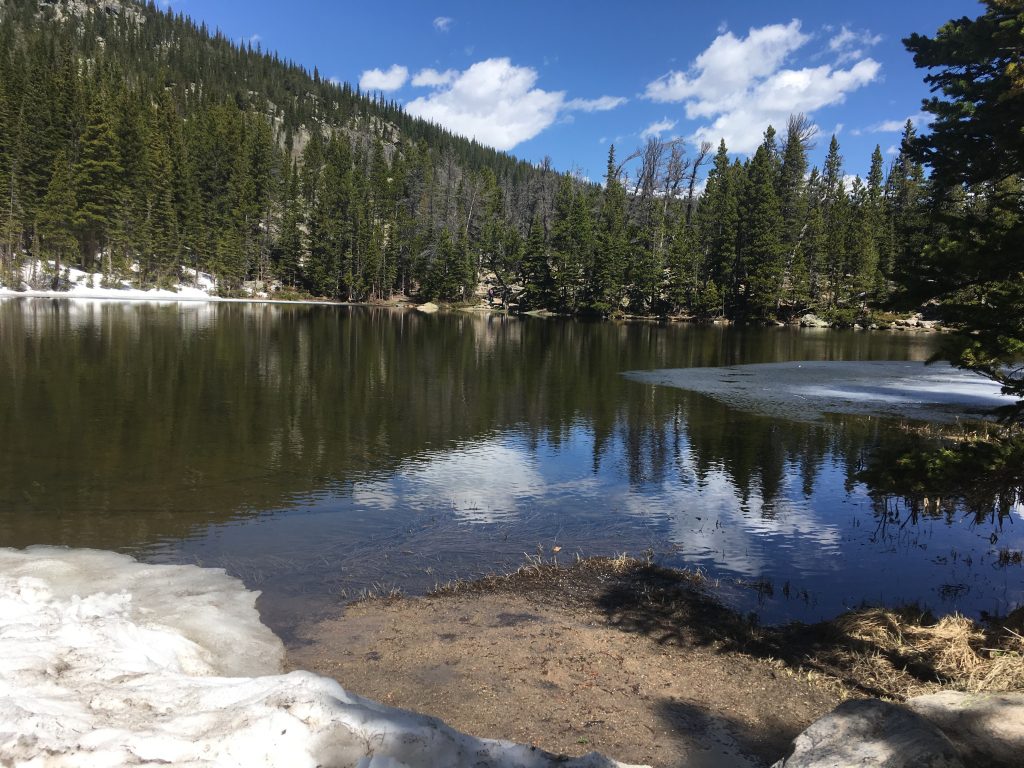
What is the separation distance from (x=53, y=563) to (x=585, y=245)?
83324 millimetres

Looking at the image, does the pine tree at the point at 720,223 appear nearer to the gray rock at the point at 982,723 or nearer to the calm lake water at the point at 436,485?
the calm lake water at the point at 436,485

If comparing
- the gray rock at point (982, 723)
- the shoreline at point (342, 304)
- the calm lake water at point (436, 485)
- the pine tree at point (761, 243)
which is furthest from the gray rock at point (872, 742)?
the pine tree at point (761, 243)

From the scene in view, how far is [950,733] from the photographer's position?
12.3ft

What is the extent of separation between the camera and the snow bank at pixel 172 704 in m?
3.64

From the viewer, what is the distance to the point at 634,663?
6.32m

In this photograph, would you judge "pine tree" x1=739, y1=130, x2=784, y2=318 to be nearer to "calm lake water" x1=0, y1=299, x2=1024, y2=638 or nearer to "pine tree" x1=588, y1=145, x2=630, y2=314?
"pine tree" x1=588, y1=145, x2=630, y2=314

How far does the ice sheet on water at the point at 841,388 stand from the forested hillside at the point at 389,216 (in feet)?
142

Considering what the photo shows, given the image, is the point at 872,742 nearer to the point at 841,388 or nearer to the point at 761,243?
the point at 841,388

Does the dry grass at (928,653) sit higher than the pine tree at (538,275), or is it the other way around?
the pine tree at (538,275)

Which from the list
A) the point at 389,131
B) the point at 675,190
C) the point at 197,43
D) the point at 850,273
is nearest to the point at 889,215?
the point at 850,273

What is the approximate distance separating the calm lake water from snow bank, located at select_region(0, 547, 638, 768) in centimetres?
149

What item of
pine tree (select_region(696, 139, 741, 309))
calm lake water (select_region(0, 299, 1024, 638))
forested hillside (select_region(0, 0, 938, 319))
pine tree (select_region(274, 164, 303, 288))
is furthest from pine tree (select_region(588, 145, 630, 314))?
calm lake water (select_region(0, 299, 1024, 638))

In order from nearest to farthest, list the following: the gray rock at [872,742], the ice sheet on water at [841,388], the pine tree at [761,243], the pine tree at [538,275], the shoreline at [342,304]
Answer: the gray rock at [872,742], the ice sheet on water at [841,388], the shoreline at [342,304], the pine tree at [761,243], the pine tree at [538,275]

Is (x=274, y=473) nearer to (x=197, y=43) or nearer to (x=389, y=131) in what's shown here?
(x=389, y=131)
